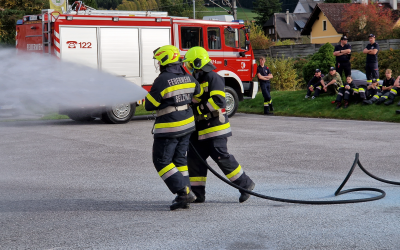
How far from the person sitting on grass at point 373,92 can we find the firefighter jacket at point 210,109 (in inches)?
429

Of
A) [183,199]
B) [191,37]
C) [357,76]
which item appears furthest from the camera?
[357,76]

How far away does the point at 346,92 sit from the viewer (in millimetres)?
15898

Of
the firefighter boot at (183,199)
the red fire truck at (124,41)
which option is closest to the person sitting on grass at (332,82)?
the red fire truck at (124,41)

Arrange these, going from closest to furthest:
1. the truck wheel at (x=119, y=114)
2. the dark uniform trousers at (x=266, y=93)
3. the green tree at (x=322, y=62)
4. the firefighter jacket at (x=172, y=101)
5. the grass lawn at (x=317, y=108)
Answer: the firefighter jacket at (x=172, y=101) < the truck wheel at (x=119, y=114) < the grass lawn at (x=317, y=108) < the dark uniform trousers at (x=266, y=93) < the green tree at (x=322, y=62)

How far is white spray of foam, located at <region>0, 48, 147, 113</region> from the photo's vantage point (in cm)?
730

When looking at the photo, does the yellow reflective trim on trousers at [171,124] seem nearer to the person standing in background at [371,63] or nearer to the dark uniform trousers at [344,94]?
the dark uniform trousers at [344,94]

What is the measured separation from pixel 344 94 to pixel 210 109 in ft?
37.1

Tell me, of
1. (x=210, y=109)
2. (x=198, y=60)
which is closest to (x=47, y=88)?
(x=198, y=60)

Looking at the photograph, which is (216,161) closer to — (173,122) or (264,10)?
(173,122)

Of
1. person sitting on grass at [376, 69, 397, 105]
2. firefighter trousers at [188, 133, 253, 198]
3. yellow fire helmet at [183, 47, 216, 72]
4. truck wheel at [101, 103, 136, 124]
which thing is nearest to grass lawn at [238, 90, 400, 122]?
person sitting on grass at [376, 69, 397, 105]

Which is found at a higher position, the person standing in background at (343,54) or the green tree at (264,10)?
the green tree at (264,10)

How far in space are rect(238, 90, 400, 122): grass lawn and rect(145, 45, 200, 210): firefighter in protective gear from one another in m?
10.2

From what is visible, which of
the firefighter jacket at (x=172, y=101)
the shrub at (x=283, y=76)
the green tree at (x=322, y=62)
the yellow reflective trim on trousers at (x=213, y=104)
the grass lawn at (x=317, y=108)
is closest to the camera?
the firefighter jacket at (x=172, y=101)

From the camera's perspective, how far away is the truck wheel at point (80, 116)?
48.4 feet
